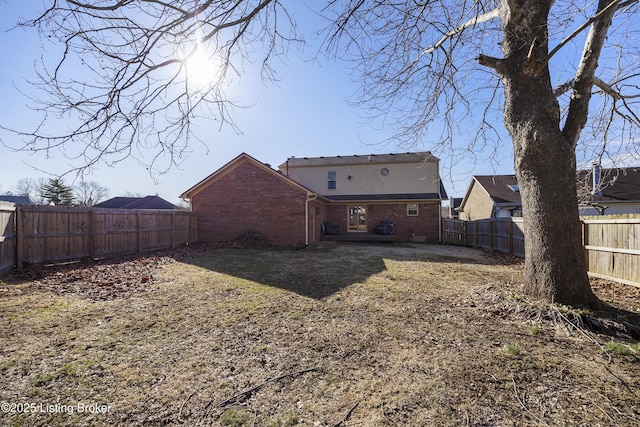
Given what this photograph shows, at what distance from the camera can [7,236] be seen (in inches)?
274

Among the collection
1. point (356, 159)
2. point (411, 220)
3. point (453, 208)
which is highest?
point (356, 159)

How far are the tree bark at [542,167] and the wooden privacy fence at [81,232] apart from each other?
10.7m

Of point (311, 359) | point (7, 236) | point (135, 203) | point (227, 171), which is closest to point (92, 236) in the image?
point (7, 236)

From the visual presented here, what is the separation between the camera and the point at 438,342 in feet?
11.5

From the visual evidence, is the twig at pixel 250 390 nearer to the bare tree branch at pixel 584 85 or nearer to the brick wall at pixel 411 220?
the bare tree branch at pixel 584 85

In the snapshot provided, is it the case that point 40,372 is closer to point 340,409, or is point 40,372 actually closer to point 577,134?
point 340,409

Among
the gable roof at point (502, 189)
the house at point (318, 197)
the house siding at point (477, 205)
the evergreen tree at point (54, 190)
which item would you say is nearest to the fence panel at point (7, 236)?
the evergreen tree at point (54, 190)

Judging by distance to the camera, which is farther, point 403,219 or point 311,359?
point 403,219

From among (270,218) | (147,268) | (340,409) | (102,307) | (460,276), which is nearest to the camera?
(340,409)

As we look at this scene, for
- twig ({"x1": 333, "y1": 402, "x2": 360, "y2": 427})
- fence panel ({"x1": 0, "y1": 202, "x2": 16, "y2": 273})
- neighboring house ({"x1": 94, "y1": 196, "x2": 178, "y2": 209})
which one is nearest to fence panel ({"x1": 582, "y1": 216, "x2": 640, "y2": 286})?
twig ({"x1": 333, "y1": 402, "x2": 360, "y2": 427})

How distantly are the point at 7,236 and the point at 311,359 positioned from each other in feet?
27.3

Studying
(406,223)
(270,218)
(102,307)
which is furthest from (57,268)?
(406,223)

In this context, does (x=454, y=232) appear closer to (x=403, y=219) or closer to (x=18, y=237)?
(x=403, y=219)

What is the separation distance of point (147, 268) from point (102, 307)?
3.92 metres
